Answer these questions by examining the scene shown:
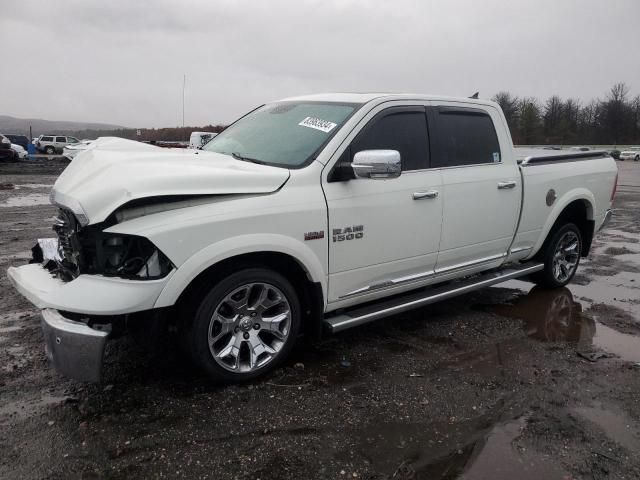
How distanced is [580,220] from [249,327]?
14.8 ft

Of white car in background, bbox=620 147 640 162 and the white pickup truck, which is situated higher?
white car in background, bbox=620 147 640 162

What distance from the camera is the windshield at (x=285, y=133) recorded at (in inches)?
151

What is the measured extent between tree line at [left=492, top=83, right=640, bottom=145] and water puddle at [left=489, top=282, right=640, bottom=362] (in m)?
76.8

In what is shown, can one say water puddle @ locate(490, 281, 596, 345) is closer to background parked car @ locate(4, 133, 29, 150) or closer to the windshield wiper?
the windshield wiper

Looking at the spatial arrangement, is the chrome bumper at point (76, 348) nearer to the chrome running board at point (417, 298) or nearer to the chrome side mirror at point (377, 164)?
the chrome running board at point (417, 298)

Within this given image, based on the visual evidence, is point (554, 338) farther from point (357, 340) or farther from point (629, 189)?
point (629, 189)

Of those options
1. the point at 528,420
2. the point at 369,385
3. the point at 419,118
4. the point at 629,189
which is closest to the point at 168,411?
the point at 369,385

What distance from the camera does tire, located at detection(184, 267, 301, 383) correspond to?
126 inches

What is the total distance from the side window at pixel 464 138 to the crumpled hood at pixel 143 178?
1.58m

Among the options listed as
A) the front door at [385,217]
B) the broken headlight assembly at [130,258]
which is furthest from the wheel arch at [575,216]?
the broken headlight assembly at [130,258]

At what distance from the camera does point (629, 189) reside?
20312mm

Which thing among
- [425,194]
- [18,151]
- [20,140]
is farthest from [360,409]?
[20,140]

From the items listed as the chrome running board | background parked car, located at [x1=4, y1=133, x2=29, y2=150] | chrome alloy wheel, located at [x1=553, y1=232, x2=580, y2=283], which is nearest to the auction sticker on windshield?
the chrome running board

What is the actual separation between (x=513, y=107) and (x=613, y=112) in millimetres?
18880
